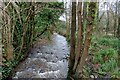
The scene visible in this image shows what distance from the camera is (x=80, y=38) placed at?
7246 mm

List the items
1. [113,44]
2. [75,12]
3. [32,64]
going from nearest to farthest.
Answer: [75,12], [32,64], [113,44]

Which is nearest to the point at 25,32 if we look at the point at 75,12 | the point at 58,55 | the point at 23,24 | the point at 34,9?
the point at 23,24

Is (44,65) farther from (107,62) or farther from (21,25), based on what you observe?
(107,62)

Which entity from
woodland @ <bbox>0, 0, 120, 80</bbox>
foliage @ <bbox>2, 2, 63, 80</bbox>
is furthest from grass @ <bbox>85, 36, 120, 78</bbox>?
foliage @ <bbox>2, 2, 63, 80</bbox>

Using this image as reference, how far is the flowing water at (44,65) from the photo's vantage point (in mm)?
8471

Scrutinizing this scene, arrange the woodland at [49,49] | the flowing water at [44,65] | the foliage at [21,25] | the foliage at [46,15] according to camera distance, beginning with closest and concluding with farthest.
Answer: the woodland at [49,49] < the foliage at [21,25] < the flowing water at [44,65] < the foliage at [46,15]

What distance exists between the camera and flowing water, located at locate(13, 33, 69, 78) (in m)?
8.47

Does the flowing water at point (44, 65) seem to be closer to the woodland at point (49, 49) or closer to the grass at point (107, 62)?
the woodland at point (49, 49)

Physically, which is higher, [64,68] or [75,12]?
[75,12]

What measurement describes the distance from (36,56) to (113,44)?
13.3ft

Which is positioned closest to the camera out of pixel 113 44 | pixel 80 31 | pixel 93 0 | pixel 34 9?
pixel 93 0

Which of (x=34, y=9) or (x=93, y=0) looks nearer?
(x=93, y=0)

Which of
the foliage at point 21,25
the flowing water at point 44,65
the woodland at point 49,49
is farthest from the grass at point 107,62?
the foliage at point 21,25

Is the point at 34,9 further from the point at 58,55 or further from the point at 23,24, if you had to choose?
the point at 58,55
